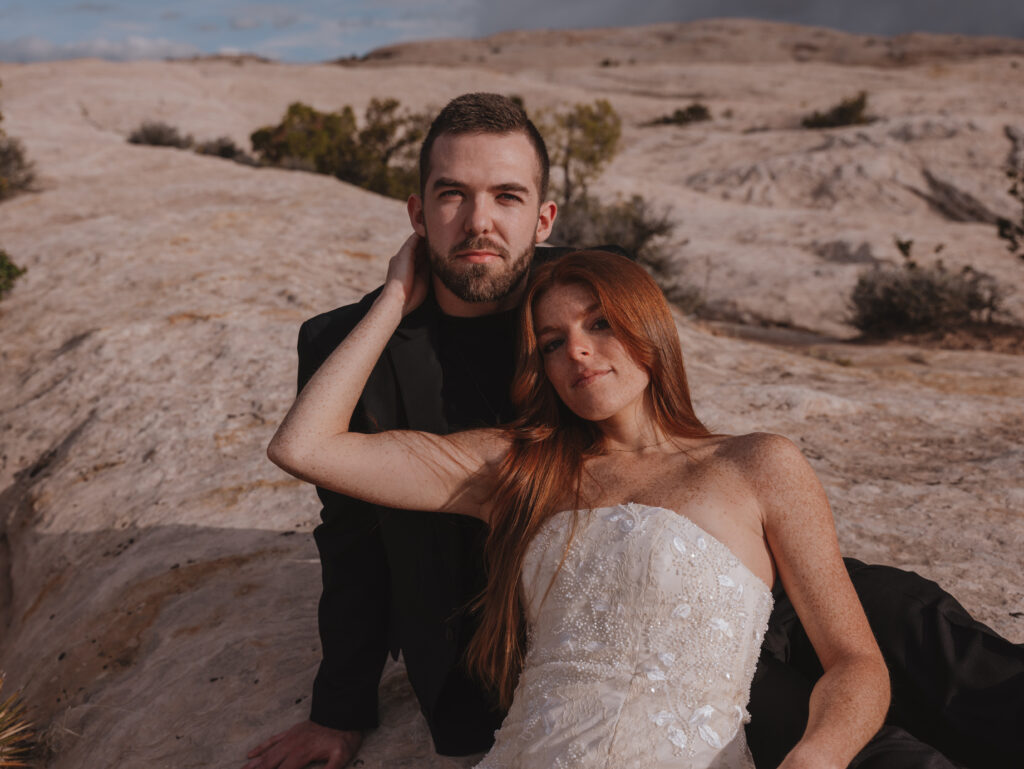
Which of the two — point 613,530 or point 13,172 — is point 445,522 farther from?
point 13,172

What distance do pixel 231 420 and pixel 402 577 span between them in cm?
303

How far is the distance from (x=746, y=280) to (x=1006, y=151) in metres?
11.6

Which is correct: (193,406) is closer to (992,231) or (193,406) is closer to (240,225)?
(240,225)

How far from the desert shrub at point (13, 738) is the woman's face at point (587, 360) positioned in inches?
80.1

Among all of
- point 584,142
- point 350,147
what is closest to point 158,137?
point 350,147

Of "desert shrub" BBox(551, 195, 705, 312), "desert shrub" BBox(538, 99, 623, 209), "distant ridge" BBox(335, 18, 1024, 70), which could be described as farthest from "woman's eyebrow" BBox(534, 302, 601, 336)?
"distant ridge" BBox(335, 18, 1024, 70)

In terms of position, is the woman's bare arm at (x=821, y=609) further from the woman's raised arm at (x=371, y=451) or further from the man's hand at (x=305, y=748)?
the man's hand at (x=305, y=748)

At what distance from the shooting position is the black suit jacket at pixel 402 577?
2389 mm

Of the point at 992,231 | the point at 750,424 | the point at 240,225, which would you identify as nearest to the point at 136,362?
the point at 240,225

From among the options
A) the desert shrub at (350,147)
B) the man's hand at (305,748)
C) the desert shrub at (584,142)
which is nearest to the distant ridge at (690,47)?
the desert shrub at (584,142)

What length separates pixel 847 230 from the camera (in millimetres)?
15516

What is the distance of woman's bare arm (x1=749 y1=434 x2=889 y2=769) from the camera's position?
1.67m

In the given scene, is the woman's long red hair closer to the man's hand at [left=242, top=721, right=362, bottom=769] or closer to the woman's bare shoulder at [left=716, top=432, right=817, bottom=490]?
Result: the woman's bare shoulder at [left=716, top=432, right=817, bottom=490]

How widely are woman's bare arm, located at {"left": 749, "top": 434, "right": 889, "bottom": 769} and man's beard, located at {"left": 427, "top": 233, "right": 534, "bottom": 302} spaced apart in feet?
3.01
